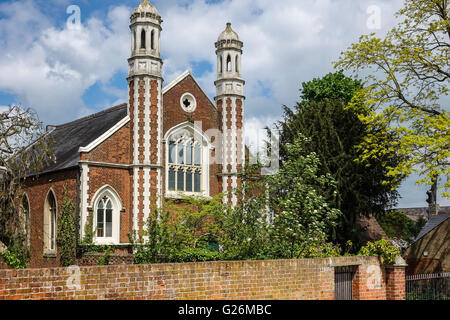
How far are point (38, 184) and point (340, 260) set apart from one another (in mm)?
20695

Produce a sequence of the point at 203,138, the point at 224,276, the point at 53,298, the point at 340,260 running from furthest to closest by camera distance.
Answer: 1. the point at 203,138
2. the point at 340,260
3. the point at 224,276
4. the point at 53,298

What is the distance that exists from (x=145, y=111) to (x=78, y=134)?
7852 mm

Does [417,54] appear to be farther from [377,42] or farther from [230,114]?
[230,114]

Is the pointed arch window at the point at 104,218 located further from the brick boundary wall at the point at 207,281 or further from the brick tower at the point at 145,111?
the brick boundary wall at the point at 207,281

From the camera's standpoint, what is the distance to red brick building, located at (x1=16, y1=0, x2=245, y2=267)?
26594 millimetres

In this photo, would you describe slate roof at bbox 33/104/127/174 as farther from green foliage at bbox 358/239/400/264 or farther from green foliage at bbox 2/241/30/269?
green foliage at bbox 358/239/400/264

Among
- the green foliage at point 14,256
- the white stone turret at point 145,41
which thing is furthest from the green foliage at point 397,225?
the green foliage at point 14,256

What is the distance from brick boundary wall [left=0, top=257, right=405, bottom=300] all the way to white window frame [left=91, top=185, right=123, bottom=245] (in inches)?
595

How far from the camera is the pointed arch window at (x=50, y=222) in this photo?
2861 centimetres

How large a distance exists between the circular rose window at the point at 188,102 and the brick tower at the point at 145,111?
1875 mm

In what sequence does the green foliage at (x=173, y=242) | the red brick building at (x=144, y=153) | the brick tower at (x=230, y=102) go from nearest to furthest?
the green foliage at (x=173, y=242) < the red brick building at (x=144, y=153) < the brick tower at (x=230, y=102)

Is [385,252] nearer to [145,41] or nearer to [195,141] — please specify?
[195,141]
